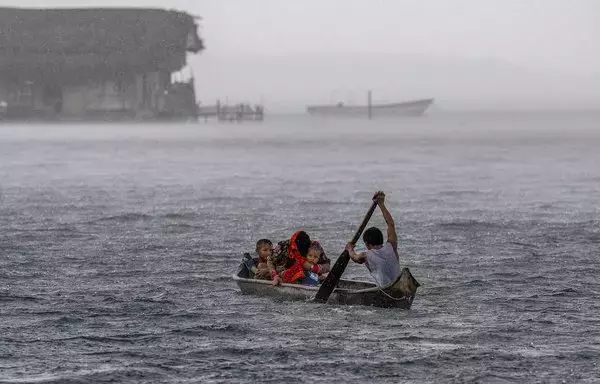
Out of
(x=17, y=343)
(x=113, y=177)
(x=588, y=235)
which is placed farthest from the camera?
(x=113, y=177)

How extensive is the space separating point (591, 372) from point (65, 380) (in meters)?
5.85

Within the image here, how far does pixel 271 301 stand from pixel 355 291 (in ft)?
5.10

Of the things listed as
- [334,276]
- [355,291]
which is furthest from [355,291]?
[334,276]

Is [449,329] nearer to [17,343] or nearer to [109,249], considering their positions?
[17,343]

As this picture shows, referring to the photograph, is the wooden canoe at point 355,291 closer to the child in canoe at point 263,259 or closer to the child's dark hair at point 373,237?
the child in canoe at point 263,259

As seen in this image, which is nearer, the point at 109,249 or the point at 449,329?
the point at 449,329

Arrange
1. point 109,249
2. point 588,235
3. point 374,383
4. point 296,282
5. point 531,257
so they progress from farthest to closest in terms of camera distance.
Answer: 1. point 588,235
2. point 109,249
3. point 531,257
4. point 296,282
5. point 374,383

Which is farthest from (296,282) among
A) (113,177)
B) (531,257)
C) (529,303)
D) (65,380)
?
(113,177)

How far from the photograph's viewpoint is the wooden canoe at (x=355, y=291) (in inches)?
634

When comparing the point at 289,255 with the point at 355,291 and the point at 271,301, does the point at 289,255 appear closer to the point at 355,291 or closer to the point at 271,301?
the point at 271,301

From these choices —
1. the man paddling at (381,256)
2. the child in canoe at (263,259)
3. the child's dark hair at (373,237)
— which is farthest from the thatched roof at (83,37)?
the child's dark hair at (373,237)

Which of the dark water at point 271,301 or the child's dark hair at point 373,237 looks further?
the child's dark hair at point 373,237

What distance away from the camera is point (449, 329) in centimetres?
1573

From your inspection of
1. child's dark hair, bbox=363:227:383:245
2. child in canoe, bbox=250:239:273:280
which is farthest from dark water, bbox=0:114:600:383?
child's dark hair, bbox=363:227:383:245
